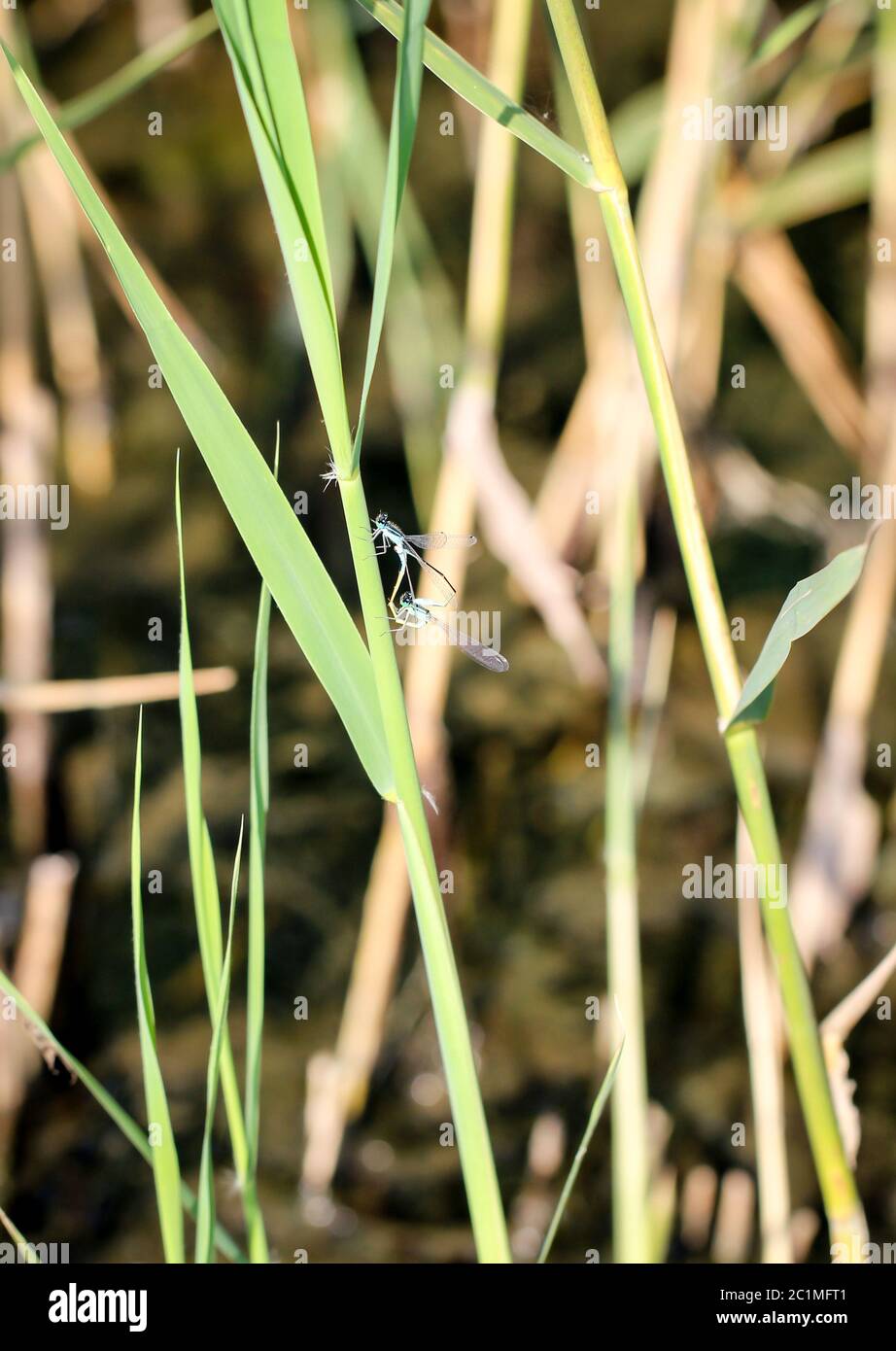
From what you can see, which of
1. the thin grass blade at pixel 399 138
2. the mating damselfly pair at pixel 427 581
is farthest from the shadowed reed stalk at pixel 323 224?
the mating damselfly pair at pixel 427 581

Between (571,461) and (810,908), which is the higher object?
(571,461)

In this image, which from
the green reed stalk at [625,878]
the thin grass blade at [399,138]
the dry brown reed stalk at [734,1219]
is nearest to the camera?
the thin grass blade at [399,138]

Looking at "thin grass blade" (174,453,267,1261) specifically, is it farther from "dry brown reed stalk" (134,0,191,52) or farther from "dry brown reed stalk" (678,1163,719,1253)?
"dry brown reed stalk" (134,0,191,52)

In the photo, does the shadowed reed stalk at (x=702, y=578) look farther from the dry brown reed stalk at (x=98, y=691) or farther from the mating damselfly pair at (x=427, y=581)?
the dry brown reed stalk at (x=98, y=691)

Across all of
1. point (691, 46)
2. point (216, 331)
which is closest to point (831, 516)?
point (691, 46)

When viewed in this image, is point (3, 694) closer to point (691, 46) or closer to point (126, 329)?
point (126, 329)
